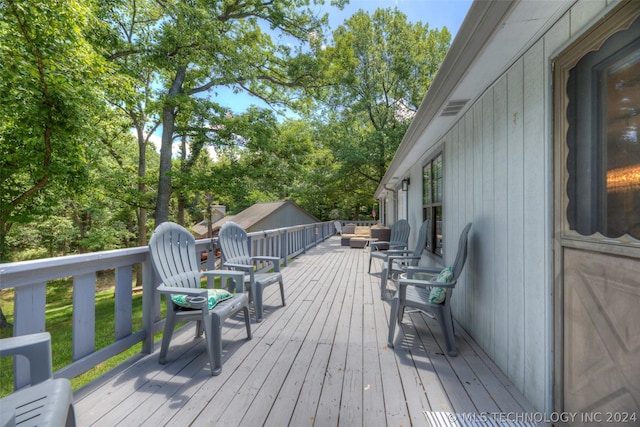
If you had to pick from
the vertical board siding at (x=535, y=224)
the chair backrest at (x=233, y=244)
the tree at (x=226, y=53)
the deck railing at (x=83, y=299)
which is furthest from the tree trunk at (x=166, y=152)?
the vertical board siding at (x=535, y=224)

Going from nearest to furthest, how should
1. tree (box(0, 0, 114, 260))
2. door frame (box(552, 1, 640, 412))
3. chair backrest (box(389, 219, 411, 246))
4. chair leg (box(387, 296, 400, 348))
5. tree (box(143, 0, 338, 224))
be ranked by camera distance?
door frame (box(552, 1, 640, 412)) < chair leg (box(387, 296, 400, 348)) < tree (box(0, 0, 114, 260)) < chair backrest (box(389, 219, 411, 246)) < tree (box(143, 0, 338, 224))

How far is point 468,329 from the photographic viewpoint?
2836 mm

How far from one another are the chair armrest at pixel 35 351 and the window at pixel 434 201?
13.5 ft

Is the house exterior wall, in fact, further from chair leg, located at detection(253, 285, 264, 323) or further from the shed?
the shed

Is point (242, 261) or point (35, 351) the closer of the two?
point (35, 351)

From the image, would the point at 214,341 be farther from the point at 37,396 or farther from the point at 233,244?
the point at 233,244

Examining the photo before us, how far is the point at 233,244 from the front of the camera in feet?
11.4

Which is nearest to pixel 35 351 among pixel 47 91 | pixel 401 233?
pixel 401 233

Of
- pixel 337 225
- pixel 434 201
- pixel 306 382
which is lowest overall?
pixel 306 382

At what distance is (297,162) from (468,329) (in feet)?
30.0

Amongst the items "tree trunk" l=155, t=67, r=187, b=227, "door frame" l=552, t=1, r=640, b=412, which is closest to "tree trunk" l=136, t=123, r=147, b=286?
"tree trunk" l=155, t=67, r=187, b=227

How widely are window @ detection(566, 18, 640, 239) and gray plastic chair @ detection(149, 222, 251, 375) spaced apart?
2.36m

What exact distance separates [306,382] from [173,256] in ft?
5.07

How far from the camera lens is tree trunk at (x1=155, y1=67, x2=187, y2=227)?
9.32m
